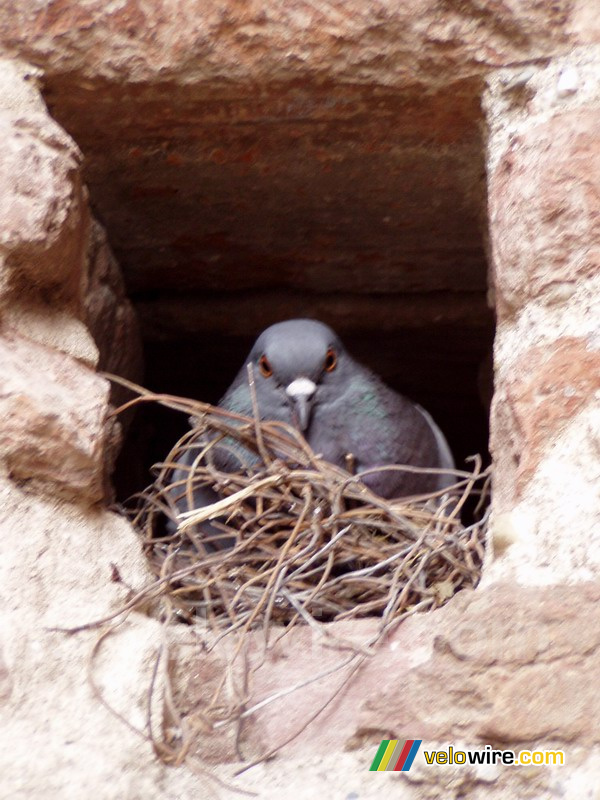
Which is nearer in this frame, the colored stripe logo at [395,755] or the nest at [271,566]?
the colored stripe logo at [395,755]

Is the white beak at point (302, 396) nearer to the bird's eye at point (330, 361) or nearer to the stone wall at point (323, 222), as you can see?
the bird's eye at point (330, 361)

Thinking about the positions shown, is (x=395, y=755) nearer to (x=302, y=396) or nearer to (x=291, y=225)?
(x=302, y=396)

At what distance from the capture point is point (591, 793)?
1255 millimetres

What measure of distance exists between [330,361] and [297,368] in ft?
0.34

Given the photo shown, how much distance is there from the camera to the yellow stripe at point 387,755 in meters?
1.36

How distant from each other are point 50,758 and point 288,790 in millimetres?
283

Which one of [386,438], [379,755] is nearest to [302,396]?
[386,438]

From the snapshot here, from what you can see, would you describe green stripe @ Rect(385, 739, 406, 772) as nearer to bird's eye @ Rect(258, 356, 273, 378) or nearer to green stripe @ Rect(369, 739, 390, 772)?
green stripe @ Rect(369, 739, 390, 772)

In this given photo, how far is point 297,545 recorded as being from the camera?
1969 mm

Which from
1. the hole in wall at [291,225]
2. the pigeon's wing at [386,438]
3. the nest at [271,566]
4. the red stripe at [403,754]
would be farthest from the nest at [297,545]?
the hole in wall at [291,225]

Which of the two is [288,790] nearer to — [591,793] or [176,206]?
[591,793]

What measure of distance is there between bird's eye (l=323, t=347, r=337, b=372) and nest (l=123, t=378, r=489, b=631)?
0.26m

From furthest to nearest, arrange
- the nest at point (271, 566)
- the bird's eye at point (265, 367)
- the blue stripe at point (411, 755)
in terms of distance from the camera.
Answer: the bird's eye at point (265, 367) → the nest at point (271, 566) → the blue stripe at point (411, 755)

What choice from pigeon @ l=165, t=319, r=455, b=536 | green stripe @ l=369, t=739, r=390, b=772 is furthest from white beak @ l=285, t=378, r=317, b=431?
green stripe @ l=369, t=739, r=390, b=772
